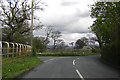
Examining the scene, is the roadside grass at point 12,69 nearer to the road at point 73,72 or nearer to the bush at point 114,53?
the road at point 73,72

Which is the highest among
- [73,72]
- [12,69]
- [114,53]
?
[114,53]

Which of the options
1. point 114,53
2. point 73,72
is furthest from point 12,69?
point 114,53

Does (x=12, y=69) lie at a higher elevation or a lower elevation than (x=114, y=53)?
lower

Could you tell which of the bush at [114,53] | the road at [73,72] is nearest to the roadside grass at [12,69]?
the road at [73,72]

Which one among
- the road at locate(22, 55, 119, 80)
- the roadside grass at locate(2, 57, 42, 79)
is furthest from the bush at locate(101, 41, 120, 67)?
the roadside grass at locate(2, 57, 42, 79)

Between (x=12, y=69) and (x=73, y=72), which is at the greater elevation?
(x=12, y=69)

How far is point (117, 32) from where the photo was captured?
7188 millimetres

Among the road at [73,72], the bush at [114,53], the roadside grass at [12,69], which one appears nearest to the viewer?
the bush at [114,53]

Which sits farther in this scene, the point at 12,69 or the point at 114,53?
the point at 114,53

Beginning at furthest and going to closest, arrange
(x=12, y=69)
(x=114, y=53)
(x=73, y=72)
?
(x=114, y=53), (x=73, y=72), (x=12, y=69)

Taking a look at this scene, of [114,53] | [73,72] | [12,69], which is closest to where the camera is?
[12,69]

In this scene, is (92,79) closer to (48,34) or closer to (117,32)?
(117,32)

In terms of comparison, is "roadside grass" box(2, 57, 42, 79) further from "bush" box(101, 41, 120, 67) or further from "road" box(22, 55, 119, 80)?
"bush" box(101, 41, 120, 67)

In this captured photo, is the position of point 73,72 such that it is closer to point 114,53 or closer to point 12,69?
point 114,53
